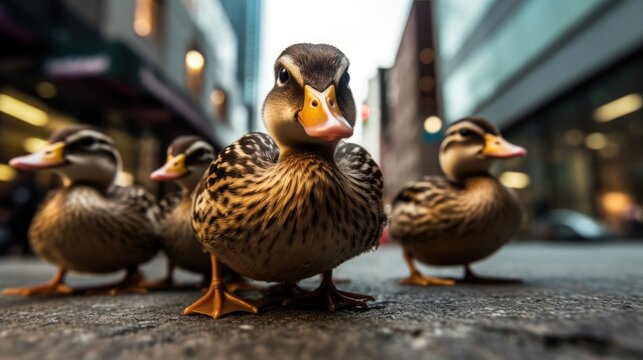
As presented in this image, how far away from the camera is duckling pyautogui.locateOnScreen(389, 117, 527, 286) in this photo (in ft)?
9.14

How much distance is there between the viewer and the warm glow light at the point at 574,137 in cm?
1515

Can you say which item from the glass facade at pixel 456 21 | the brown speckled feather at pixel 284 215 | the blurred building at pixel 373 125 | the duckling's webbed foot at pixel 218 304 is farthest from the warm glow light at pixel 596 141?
the duckling's webbed foot at pixel 218 304

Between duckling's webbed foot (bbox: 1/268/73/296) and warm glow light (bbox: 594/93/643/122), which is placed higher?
warm glow light (bbox: 594/93/643/122)

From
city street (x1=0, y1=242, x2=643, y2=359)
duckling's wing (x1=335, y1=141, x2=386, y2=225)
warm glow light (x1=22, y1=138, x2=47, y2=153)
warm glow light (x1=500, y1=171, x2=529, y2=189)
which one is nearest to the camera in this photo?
city street (x1=0, y1=242, x2=643, y2=359)

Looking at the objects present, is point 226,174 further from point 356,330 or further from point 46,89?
point 46,89

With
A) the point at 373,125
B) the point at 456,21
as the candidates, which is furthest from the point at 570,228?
the point at 373,125

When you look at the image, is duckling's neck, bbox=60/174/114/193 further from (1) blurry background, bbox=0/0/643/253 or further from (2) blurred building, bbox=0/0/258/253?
(2) blurred building, bbox=0/0/258/253

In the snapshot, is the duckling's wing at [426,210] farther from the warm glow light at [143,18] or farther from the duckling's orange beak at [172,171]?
the warm glow light at [143,18]

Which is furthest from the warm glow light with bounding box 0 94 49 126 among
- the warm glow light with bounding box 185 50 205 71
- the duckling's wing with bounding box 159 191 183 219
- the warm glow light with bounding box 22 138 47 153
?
the duckling's wing with bounding box 159 191 183 219

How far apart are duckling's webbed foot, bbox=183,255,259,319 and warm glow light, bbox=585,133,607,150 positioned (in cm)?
1550

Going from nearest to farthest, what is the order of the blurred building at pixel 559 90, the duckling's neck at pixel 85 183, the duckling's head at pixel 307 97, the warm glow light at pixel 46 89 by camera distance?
the duckling's head at pixel 307 97, the duckling's neck at pixel 85 183, the warm glow light at pixel 46 89, the blurred building at pixel 559 90

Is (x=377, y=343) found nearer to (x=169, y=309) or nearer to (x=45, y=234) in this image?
(x=169, y=309)

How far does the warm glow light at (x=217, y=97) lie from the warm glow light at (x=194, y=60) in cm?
293

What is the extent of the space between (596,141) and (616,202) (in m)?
2.07
